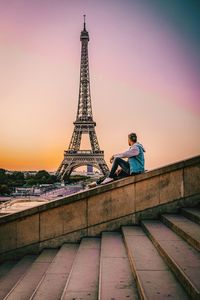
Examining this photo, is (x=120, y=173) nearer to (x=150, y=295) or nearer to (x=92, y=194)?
(x=92, y=194)

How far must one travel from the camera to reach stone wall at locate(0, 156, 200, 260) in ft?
22.0

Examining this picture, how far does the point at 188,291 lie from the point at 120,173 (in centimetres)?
432

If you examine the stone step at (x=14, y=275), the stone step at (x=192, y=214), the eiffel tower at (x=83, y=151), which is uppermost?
the eiffel tower at (x=83, y=151)

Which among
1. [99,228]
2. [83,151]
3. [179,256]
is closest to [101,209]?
[99,228]

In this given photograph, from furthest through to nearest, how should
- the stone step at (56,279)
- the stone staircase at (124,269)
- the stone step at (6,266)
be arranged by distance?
the stone step at (6,266)
the stone step at (56,279)
the stone staircase at (124,269)

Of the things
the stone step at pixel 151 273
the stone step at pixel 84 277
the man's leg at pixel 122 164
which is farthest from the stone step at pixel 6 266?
the man's leg at pixel 122 164

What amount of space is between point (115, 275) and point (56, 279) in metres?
0.87

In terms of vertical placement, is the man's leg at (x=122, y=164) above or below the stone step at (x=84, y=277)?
above

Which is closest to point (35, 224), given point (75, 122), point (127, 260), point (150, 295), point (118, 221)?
point (118, 221)

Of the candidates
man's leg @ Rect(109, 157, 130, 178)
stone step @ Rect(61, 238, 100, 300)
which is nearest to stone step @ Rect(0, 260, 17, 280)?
stone step @ Rect(61, 238, 100, 300)

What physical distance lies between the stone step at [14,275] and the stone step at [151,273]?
72.7 inches

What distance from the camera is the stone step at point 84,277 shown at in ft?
12.3

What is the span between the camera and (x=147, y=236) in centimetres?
564

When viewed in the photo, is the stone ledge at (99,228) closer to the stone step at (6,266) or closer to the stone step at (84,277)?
the stone step at (6,266)
